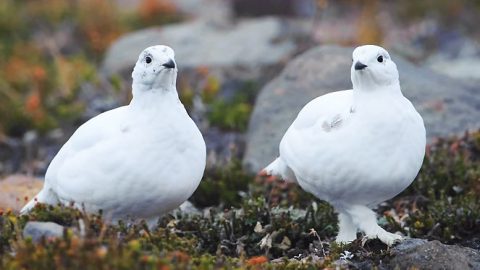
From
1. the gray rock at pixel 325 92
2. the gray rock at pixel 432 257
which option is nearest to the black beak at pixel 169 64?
the gray rock at pixel 432 257

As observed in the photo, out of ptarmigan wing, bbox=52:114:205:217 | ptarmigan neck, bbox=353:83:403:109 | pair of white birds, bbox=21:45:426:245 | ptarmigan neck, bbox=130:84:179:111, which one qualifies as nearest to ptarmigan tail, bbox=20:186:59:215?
pair of white birds, bbox=21:45:426:245

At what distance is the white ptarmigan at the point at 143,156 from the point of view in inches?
207

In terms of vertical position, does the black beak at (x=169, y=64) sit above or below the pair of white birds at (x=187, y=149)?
above

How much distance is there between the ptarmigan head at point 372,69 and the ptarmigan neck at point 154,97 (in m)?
1.17

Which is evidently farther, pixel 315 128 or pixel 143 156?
pixel 315 128

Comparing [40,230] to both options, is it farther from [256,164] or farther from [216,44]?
[216,44]

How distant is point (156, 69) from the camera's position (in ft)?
17.4

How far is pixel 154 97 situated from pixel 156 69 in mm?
198

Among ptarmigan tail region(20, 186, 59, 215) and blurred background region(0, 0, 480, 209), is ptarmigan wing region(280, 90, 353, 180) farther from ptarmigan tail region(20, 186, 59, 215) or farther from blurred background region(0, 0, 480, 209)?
blurred background region(0, 0, 480, 209)

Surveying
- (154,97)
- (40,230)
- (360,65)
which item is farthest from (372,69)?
(40,230)

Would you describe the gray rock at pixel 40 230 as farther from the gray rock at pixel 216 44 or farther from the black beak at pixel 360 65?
the gray rock at pixel 216 44

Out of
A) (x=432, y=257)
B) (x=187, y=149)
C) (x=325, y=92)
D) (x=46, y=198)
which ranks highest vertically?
(x=325, y=92)

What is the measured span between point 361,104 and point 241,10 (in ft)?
33.1

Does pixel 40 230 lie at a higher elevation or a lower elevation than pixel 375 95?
lower
